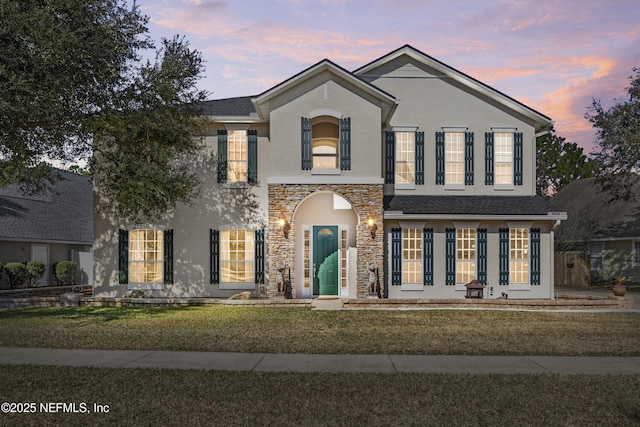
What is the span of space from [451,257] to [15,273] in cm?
1864

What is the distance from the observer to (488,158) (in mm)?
20984

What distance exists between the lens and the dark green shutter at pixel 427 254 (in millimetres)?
20016

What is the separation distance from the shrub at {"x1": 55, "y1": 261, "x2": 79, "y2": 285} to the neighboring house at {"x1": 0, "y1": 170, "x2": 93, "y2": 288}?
2.33 feet

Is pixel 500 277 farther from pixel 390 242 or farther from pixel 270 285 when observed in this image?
pixel 270 285

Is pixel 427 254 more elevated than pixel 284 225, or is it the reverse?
pixel 284 225

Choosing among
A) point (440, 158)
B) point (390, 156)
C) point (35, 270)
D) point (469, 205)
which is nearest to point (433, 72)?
point (440, 158)

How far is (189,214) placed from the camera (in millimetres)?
20156

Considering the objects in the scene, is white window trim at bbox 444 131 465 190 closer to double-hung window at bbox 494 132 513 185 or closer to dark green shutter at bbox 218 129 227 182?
double-hung window at bbox 494 132 513 185

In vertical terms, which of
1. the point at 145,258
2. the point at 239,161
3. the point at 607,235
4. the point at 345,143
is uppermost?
the point at 345,143

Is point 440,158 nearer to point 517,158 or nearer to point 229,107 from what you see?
point 517,158

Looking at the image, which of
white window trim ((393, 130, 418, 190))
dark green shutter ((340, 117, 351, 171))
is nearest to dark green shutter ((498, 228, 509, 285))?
white window trim ((393, 130, 418, 190))

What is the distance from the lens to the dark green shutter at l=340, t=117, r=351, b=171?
19.0m

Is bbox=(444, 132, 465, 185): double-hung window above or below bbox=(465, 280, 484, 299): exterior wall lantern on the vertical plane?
above

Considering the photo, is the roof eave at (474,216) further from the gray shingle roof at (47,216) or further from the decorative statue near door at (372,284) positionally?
the gray shingle roof at (47,216)
